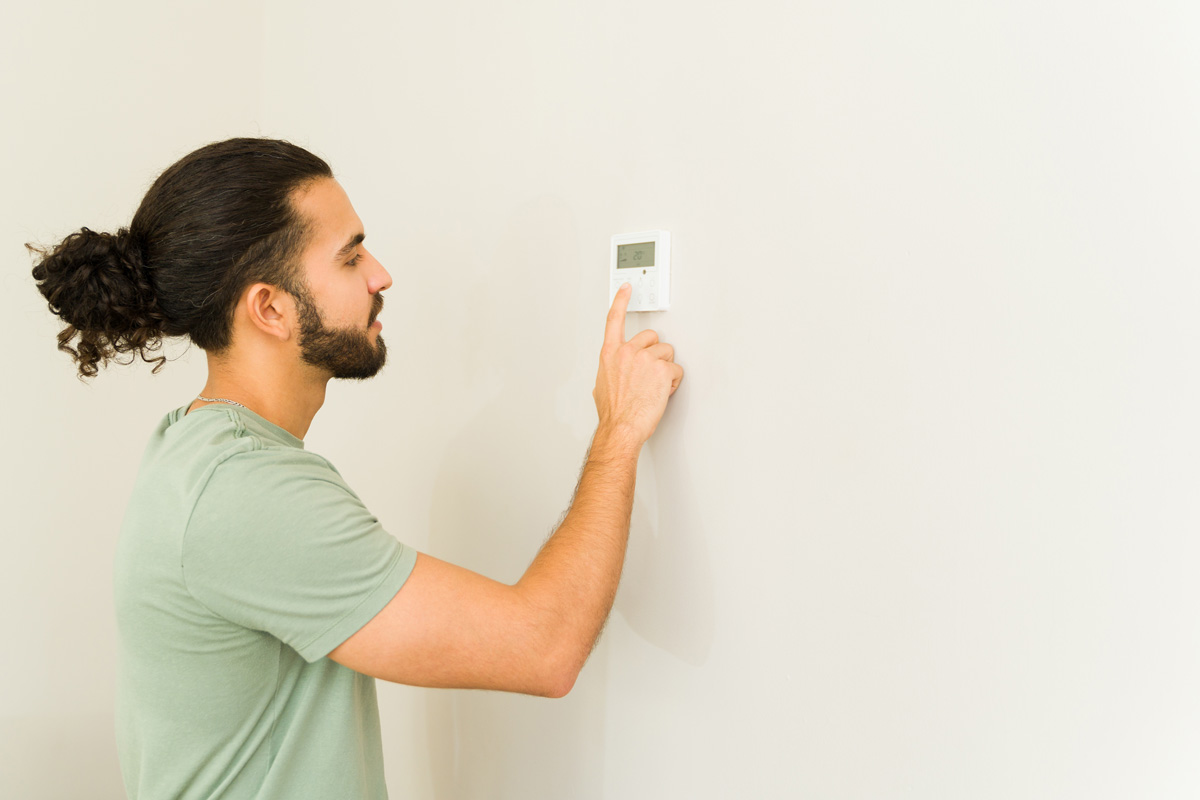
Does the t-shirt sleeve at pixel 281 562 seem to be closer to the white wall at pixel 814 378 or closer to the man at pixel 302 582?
the man at pixel 302 582

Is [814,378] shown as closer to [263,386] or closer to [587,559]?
[587,559]

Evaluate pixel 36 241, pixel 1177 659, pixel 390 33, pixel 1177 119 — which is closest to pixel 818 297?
pixel 1177 119

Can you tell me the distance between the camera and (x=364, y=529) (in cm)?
91

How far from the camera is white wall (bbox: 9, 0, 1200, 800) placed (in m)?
0.79

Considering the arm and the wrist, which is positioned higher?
the wrist

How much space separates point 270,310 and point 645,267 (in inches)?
20.1

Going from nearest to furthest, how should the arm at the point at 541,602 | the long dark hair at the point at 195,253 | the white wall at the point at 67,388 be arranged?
the arm at the point at 541,602, the long dark hair at the point at 195,253, the white wall at the point at 67,388

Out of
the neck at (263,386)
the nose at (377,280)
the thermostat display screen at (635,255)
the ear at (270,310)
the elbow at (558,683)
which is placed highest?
the thermostat display screen at (635,255)

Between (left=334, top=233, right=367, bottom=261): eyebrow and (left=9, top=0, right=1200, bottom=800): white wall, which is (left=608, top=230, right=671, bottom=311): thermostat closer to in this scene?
(left=9, top=0, right=1200, bottom=800): white wall

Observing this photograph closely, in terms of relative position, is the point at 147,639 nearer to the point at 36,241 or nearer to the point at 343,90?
the point at 36,241

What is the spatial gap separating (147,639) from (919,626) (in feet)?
2.89

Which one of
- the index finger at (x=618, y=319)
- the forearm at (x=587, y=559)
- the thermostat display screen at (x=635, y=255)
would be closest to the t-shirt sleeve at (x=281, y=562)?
the forearm at (x=587, y=559)

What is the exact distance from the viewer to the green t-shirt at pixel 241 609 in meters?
0.87

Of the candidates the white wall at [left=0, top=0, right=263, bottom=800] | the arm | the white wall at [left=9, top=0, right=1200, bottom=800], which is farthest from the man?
the white wall at [left=0, top=0, right=263, bottom=800]
